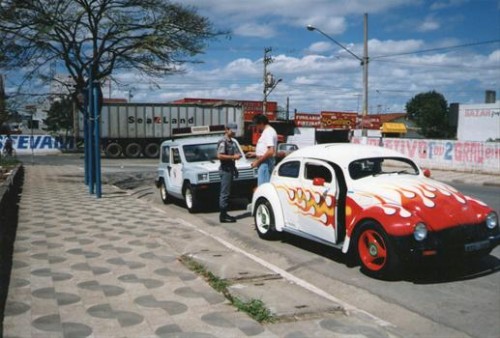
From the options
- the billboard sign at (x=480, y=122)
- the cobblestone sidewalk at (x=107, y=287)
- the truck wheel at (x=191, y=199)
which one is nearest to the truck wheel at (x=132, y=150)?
the billboard sign at (x=480, y=122)

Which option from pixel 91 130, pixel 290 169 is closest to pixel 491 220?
pixel 290 169

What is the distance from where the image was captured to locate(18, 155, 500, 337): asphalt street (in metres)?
4.49

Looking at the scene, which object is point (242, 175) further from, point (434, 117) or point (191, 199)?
point (434, 117)

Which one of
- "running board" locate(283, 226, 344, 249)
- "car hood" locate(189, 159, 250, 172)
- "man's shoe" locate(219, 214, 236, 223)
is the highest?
"car hood" locate(189, 159, 250, 172)

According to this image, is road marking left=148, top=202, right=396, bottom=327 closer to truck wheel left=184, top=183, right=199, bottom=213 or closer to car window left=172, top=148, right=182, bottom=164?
truck wheel left=184, top=183, right=199, bottom=213

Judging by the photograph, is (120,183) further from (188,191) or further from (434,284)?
(434,284)

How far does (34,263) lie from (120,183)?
11968 mm

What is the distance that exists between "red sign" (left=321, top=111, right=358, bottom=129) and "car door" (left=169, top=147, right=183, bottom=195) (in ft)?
153

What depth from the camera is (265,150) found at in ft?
29.2

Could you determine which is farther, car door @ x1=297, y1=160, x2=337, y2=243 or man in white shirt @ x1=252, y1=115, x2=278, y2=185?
man in white shirt @ x1=252, y1=115, x2=278, y2=185

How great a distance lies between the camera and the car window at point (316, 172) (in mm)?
6746

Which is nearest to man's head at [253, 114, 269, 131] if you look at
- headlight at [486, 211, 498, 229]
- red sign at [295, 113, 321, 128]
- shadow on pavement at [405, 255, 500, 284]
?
shadow on pavement at [405, 255, 500, 284]

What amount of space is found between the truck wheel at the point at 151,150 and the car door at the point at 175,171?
84.9ft

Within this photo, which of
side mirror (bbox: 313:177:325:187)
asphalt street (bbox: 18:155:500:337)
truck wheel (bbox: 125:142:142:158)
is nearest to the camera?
A: asphalt street (bbox: 18:155:500:337)
